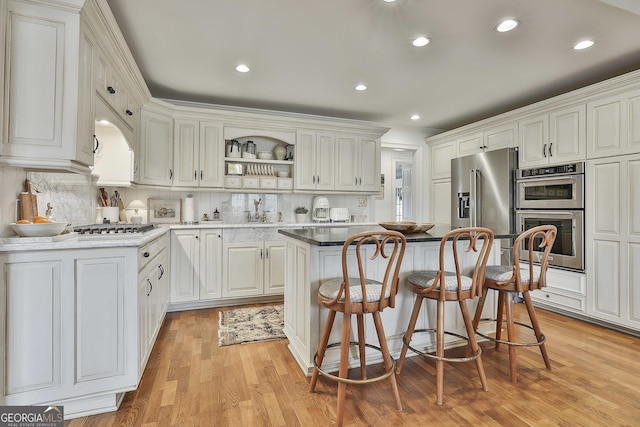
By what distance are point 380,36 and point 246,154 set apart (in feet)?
7.64

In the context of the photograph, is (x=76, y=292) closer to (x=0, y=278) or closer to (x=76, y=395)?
(x=0, y=278)

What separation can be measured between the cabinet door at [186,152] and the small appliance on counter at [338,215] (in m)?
1.91

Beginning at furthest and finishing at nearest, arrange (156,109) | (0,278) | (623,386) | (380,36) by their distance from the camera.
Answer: (156,109)
(380,36)
(623,386)
(0,278)

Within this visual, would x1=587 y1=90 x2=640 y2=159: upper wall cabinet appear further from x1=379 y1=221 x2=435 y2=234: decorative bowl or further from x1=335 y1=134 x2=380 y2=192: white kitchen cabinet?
x1=335 y1=134 x2=380 y2=192: white kitchen cabinet

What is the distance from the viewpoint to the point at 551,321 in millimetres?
3359

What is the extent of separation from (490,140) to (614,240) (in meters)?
1.86

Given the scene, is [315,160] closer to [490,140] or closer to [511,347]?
[490,140]

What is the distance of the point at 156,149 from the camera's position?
366 cm

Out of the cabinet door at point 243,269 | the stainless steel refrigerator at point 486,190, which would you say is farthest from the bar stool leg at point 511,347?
the cabinet door at point 243,269

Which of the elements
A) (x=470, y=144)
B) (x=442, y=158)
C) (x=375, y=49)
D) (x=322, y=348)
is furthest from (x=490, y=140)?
(x=322, y=348)

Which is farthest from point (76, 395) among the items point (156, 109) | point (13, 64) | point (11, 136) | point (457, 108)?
point (457, 108)

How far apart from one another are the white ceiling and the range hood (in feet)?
2.50

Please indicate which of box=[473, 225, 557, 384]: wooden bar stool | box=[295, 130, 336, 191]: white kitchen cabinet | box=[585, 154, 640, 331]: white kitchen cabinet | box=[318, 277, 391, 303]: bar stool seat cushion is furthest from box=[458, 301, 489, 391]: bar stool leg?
box=[295, 130, 336, 191]: white kitchen cabinet

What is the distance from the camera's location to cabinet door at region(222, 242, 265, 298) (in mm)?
3846
